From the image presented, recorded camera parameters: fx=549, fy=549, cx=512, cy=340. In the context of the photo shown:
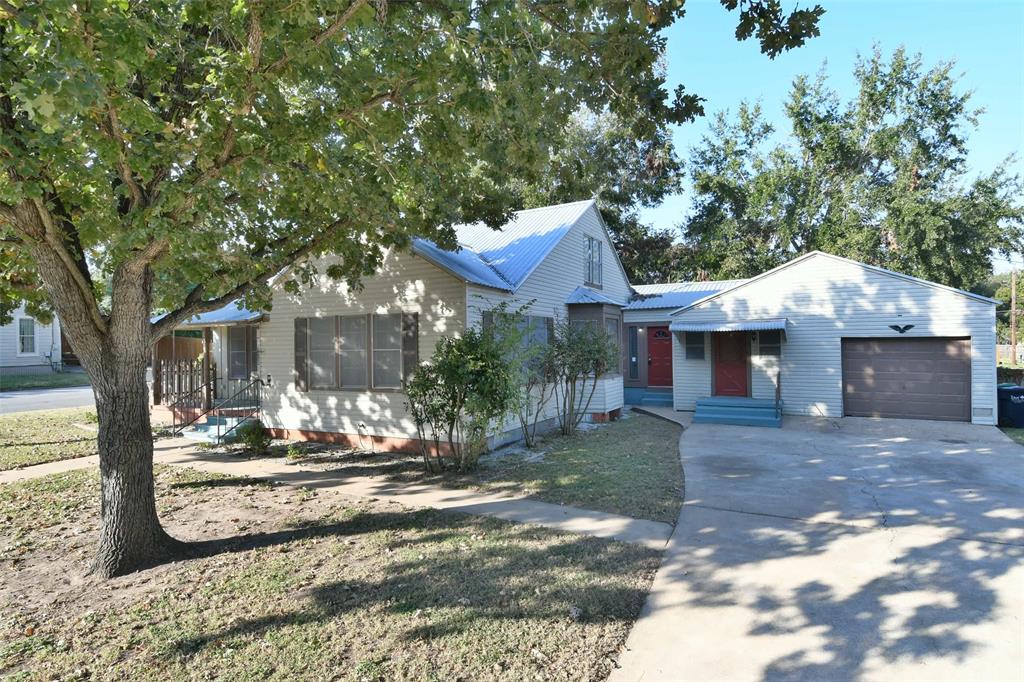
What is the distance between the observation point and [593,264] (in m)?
15.8

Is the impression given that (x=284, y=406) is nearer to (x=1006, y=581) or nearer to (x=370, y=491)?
(x=370, y=491)

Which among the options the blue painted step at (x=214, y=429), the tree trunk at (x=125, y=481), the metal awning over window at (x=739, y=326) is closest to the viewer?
the tree trunk at (x=125, y=481)

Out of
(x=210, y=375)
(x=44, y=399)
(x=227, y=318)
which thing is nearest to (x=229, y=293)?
(x=227, y=318)

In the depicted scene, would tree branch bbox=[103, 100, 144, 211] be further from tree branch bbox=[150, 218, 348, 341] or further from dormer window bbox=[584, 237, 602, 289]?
dormer window bbox=[584, 237, 602, 289]

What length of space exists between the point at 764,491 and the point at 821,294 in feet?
29.5

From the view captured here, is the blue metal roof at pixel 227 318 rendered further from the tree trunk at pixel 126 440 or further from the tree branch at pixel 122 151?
the tree branch at pixel 122 151

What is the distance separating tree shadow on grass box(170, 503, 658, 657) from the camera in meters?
4.05

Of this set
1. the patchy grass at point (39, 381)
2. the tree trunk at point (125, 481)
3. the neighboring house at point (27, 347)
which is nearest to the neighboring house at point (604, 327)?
the tree trunk at point (125, 481)

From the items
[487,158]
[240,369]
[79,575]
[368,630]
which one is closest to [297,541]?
[79,575]

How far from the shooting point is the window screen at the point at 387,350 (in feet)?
35.1

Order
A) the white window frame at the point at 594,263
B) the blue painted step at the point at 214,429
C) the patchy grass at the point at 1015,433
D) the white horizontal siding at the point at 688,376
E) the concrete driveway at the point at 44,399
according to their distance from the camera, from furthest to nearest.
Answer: the concrete driveway at the point at 44,399 < the white horizontal siding at the point at 688,376 < the white window frame at the point at 594,263 < the blue painted step at the point at 214,429 < the patchy grass at the point at 1015,433

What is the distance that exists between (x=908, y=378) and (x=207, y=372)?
17.5m

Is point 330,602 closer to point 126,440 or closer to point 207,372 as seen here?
point 126,440

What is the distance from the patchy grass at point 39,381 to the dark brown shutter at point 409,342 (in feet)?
69.7
